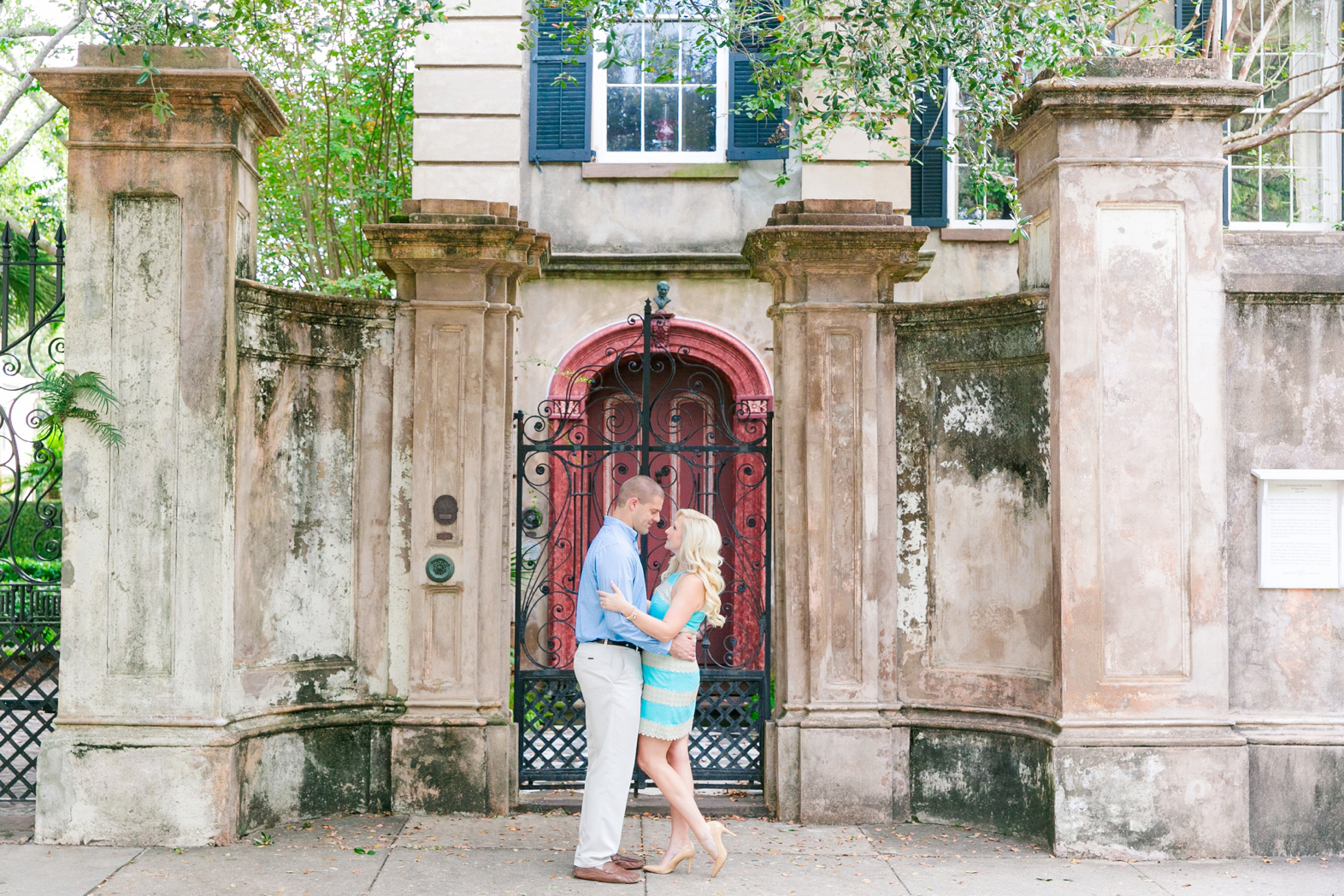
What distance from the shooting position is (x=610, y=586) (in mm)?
5344

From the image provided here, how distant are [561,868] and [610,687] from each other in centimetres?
98

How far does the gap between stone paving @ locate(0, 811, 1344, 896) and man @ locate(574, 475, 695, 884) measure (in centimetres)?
17

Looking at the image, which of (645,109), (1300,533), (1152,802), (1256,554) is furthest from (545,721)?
(645,109)

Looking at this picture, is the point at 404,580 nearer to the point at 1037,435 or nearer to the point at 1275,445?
the point at 1037,435

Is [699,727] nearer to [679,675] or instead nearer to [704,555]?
[679,675]

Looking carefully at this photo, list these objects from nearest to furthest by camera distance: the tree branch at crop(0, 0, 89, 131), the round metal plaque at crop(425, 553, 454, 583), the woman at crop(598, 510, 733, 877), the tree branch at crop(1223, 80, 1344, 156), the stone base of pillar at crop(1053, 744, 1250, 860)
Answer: the woman at crop(598, 510, 733, 877) < the stone base of pillar at crop(1053, 744, 1250, 860) < the round metal plaque at crop(425, 553, 454, 583) < the tree branch at crop(0, 0, 89, 131) < the tree branch at crop(1223, 80, 1344, 156)

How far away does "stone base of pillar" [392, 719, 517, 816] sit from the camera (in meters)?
6.45

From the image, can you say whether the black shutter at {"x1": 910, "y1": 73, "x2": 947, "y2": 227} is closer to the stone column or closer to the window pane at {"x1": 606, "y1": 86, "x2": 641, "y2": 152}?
the window pane at {"x1": 606, "y1": 86, "x2": 641, "y2": 152}

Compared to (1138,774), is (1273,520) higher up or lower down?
higher up

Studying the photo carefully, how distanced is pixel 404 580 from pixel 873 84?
418 cm

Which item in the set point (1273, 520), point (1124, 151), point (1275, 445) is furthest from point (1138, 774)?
point (1124, 151)

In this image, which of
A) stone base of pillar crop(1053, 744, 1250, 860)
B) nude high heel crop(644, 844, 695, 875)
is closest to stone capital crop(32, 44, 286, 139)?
nude high heel crop(644, 844, 695, 875)

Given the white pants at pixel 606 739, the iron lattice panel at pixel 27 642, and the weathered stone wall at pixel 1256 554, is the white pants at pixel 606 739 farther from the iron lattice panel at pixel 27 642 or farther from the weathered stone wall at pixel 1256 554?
the weathered stone wall at pixel 1256 554

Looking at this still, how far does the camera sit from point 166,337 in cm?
602
